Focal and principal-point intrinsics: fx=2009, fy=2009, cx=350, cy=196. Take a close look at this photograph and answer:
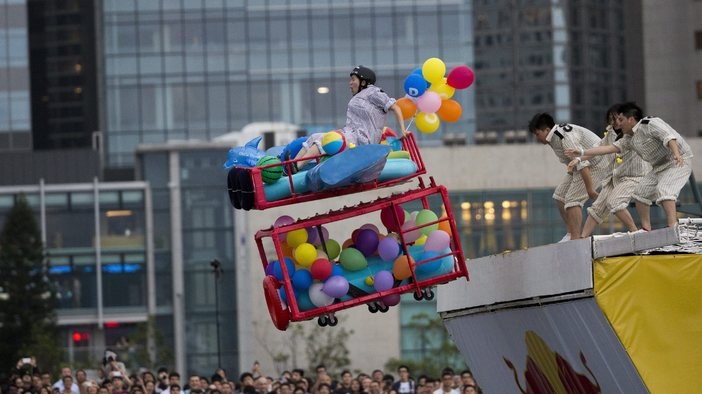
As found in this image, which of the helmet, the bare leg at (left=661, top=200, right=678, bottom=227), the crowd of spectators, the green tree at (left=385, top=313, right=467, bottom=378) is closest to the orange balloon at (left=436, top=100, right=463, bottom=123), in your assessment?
the helmet

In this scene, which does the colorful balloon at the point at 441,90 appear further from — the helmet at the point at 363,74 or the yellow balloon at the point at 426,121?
the helmet at the point at 363,74

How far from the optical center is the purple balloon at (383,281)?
21672 millimetres

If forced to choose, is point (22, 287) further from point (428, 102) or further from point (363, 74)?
point (363, 74)

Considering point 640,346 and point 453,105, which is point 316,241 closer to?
point 453,105

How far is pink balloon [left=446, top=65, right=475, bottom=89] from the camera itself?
22859 mm

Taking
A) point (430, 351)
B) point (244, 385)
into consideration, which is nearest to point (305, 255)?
point (244, 385)

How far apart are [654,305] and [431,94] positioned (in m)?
4.31

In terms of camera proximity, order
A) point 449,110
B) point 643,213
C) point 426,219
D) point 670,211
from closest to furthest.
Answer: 1. point 670,211
2. point 643,213
3. point 426,219
4. point 449,110

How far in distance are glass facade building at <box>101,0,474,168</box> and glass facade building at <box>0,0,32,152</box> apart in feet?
16.1

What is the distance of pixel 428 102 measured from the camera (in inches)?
893

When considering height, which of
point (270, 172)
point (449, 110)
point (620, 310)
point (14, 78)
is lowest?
point (620, 310)

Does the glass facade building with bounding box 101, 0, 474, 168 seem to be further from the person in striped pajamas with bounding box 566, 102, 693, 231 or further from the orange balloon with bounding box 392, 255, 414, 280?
the orange balloon with bounding box 392, 255, 414, 280

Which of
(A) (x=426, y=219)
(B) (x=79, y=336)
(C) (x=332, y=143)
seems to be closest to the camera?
(C) (x=332, y=143)

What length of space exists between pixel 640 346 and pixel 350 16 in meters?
77.2
